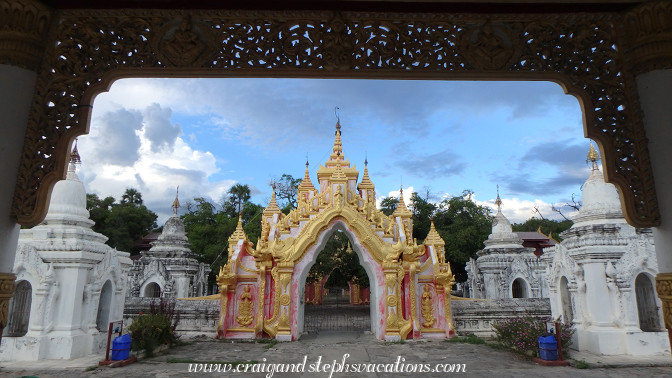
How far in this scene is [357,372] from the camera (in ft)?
27.8

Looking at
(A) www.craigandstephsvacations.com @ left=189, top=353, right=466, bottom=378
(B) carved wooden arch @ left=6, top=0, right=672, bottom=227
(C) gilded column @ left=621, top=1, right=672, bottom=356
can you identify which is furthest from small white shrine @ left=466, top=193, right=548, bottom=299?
(B) carved wooden arch @ left=6, top=0, right=672, bottom=227

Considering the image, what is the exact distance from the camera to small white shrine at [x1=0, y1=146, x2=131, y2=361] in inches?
346

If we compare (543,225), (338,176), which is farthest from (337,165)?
(543,225)

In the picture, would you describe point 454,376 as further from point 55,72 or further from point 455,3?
point 55,72

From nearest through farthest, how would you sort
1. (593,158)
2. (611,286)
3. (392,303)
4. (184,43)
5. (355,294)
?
(184,43), (611,286), (392,303), (593,158), (355,294)

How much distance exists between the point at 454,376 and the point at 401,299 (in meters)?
4.72

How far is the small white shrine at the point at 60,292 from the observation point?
8.80 metres

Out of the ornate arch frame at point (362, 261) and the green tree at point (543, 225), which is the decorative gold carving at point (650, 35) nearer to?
the ornate arch frame at point (362, 261)

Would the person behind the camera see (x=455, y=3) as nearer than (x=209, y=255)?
Yes

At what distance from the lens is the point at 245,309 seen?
41.8ft

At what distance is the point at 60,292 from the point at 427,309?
33.2 feet

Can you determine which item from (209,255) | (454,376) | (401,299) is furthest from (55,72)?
(209,255)

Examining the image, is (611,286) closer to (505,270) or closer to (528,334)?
(528,334)

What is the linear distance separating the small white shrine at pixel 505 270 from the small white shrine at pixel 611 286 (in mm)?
8636
